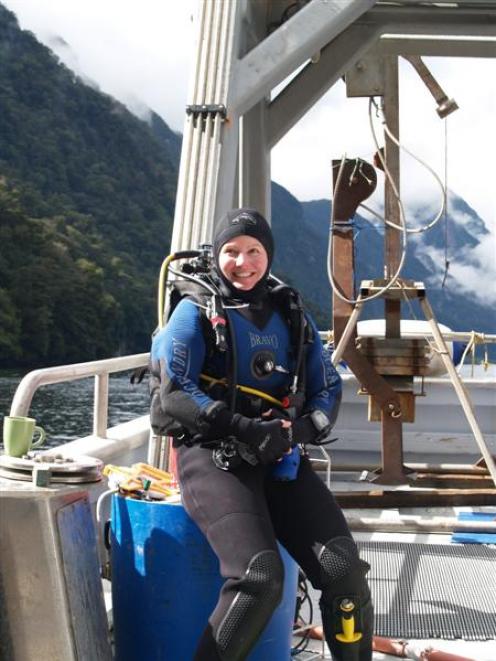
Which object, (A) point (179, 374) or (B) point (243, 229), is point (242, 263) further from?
(A) point (179, 374)

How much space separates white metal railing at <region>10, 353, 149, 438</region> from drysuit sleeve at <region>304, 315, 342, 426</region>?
993mm

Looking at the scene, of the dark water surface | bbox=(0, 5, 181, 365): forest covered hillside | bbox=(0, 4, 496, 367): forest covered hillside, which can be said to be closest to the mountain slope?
bbox=(0, 4, 496, 367): forest covered hillside

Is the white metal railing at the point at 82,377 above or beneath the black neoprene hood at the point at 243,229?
beneath

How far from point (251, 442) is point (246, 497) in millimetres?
156

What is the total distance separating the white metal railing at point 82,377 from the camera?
3.53 m

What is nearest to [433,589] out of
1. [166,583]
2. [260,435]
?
[166,583]

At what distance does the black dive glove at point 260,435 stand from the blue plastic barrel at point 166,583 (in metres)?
0.32

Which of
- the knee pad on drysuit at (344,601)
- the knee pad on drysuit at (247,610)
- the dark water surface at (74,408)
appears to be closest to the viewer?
the knee pad on drysuit at (247,610)

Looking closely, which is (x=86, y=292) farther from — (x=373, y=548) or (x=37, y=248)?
(x=373, y=548)

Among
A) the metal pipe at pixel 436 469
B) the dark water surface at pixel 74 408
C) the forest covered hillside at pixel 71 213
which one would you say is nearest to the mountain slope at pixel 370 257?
the forest covered hillside at pixel 71 213

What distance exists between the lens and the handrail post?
4.79 m

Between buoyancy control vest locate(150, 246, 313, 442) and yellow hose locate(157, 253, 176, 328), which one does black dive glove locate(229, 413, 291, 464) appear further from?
yellow hose locate(157, 253, 176, 328)

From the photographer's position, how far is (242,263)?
3.13 m

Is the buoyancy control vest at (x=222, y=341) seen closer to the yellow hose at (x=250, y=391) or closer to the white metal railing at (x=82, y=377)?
the yellow hose at (x=250, y=391)
